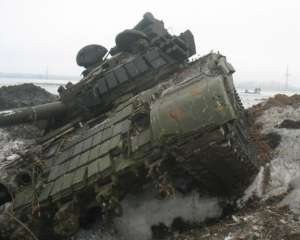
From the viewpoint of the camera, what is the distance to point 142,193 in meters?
7.40

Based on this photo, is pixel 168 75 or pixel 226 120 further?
pixel 168 75

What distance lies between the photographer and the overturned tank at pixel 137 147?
219 inches

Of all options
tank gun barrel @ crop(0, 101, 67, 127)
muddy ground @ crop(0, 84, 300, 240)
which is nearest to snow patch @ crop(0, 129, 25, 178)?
muddy ground @ crop(0, 84, 300, 240)

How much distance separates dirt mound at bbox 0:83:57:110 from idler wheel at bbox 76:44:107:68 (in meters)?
4.10

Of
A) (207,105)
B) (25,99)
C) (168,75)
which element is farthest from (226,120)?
(25,99)

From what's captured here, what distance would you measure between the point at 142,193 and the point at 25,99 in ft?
30.4

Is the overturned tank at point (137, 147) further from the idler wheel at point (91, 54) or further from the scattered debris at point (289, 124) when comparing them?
the idler wheel at point (91, 54)

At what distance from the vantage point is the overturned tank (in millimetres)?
5559

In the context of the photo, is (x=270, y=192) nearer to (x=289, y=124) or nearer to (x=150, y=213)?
(x=150, y=213)

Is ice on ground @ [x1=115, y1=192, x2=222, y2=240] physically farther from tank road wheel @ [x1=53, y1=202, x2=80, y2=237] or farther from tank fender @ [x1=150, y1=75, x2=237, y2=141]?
tank fender @ [x1=150, y1=75, x2=237, y2=141]

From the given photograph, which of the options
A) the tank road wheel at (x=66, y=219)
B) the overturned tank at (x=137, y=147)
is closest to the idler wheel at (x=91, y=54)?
the overturned tank at (x=137, y=147)

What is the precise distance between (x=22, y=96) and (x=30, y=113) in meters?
7.16

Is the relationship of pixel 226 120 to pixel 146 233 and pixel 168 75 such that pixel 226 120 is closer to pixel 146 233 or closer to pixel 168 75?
pixel 146 233

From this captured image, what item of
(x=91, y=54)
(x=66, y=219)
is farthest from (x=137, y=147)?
(x=91, y=54)
